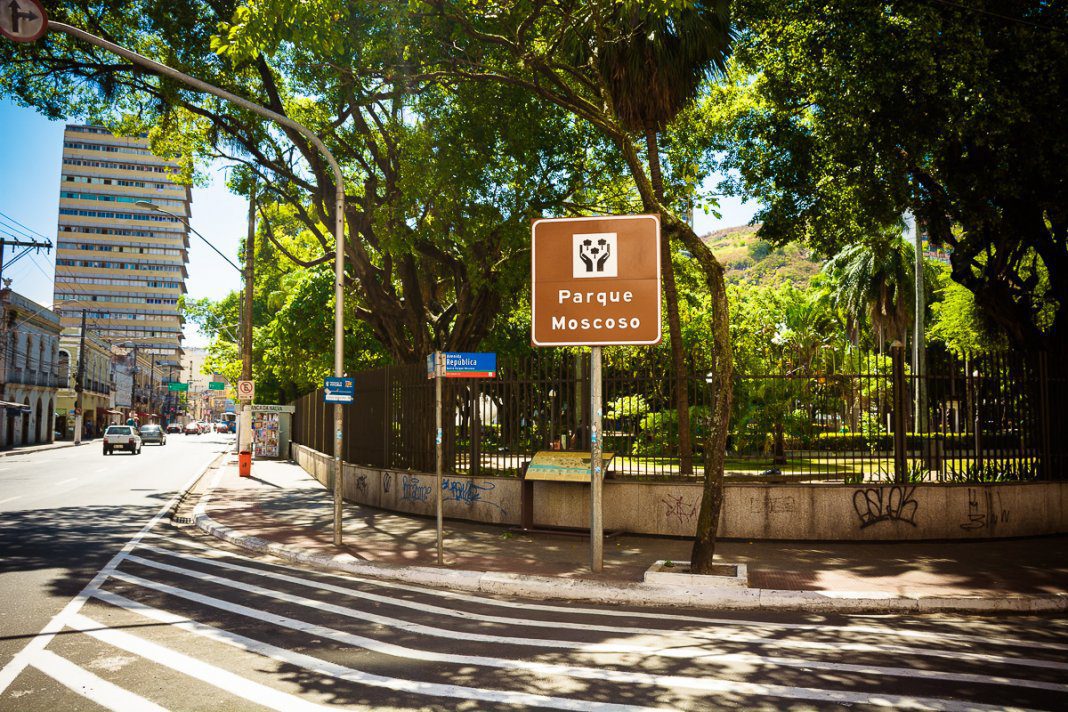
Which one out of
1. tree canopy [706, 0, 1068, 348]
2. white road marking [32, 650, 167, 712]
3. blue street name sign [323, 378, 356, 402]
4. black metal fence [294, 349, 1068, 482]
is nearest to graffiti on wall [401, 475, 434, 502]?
black metal fence [294, 349, 1068, 482]

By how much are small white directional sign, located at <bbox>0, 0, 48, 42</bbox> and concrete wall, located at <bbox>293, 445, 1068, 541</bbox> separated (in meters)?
9.00

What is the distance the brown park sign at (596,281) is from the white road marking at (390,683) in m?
4.73

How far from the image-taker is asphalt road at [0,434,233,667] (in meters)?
7.00

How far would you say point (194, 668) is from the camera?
17.2ft

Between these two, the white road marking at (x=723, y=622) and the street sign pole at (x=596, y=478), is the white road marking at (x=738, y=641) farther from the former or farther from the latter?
the street sign pole at (x=596, y=478)

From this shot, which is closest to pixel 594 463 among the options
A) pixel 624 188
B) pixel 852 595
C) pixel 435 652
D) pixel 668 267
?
pixel 852 595

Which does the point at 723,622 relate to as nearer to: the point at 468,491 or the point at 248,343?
the point at 468,491

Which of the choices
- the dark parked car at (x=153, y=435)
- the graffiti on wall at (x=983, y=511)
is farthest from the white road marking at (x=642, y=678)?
the dark parked car at (x=153, y=435)

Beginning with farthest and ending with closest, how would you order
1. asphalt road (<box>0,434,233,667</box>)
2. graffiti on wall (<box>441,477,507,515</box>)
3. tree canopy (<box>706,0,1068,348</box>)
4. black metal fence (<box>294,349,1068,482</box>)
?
graffiti on wall (<box>441,477,507,515</box>) < black metal fence (<box>294,349,1068,482</box>) < tree canopy (<box>706,0,1068,348</box>) < asphalt road (<box>0,434,233,667</box>)

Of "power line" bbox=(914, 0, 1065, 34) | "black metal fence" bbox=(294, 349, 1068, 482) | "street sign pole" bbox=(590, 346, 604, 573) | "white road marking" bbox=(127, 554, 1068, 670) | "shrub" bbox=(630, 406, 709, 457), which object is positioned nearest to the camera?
"white road marking" bbox=(127, 554, 1068, 670)

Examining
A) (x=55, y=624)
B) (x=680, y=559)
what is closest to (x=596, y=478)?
(x=680, y=559)

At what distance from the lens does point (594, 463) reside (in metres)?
9.08

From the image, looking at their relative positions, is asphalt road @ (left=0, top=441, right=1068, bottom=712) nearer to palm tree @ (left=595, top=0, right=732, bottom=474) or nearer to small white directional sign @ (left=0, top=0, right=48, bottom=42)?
palm tree @ (left=595, top=0, right=732, bottom=474)

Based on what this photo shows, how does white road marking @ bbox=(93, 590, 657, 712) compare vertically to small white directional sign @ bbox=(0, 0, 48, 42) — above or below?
below
